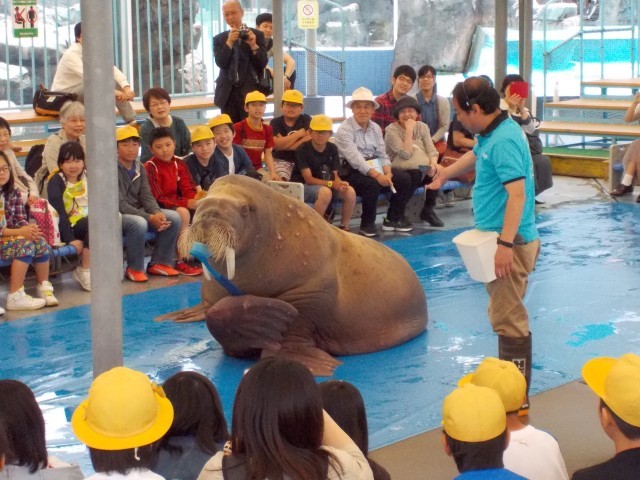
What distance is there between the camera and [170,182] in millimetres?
8602

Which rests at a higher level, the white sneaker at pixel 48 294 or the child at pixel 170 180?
the child at pixel 170 180

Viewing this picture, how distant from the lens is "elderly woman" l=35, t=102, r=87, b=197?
833 cm

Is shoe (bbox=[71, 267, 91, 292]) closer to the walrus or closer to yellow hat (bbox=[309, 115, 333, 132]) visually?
the walrus

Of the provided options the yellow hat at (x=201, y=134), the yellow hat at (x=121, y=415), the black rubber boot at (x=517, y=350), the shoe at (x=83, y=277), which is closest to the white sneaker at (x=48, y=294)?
the shoe at (x=83, y=277)

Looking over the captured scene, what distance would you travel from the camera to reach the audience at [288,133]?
973 centimetres

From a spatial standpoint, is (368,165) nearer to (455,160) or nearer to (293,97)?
(293,97)

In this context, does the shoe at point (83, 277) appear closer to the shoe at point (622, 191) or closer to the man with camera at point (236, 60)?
the man with camera at point (236, 60)

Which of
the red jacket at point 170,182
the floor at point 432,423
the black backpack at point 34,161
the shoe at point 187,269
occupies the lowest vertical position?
the floor at point 432,423

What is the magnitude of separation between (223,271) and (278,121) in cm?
415

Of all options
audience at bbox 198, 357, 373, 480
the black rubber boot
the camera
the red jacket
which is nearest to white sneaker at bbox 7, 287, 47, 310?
the red jacket

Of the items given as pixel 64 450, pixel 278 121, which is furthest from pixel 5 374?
pixel 278 121

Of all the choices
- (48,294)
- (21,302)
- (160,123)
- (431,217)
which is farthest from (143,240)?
(431,217)

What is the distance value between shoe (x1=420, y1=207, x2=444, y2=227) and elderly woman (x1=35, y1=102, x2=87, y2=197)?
3591mm

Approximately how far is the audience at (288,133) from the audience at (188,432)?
20.7 ft
